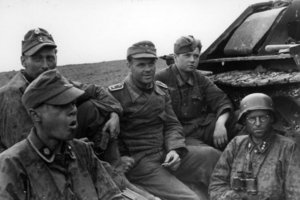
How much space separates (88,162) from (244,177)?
167 cm

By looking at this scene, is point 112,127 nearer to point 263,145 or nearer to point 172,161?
point 172,161

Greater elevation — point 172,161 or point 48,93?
point 48,93

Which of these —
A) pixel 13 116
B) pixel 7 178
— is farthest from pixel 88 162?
pixel 13 116

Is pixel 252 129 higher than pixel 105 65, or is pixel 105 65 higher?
pixel 252 129

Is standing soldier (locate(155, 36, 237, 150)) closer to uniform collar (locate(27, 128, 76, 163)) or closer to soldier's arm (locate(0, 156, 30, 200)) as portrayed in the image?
uniform collar (locate(27, 128, 76, 163))

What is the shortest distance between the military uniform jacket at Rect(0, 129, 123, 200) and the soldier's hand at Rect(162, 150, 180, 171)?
1728 millimetres

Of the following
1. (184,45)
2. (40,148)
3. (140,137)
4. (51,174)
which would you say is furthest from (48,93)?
(184,45)

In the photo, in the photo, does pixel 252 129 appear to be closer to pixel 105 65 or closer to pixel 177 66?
pixel 177 66

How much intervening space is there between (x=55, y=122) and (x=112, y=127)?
1737 millimetres

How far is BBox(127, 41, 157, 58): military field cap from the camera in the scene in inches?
211

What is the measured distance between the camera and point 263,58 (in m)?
6.38

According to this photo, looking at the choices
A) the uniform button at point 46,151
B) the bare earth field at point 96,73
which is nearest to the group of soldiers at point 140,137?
the uniform button at point 46,151

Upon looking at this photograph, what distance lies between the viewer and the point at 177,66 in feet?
20.5

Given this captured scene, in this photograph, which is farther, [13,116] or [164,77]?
[164,77]
